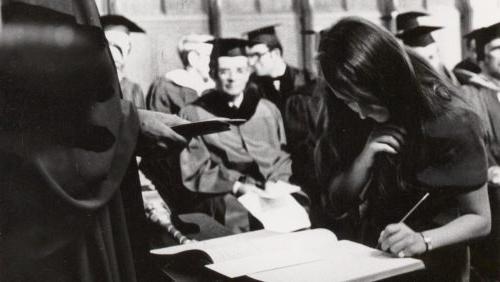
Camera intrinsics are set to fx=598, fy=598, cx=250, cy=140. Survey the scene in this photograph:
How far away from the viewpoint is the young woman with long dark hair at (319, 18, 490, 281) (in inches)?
57.9

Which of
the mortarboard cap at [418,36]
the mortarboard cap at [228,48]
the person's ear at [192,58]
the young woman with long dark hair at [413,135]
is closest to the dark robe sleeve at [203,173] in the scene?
the mortarboard cap at [228,48]

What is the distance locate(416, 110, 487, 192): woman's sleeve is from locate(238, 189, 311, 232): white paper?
122 cm

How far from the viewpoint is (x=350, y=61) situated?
1502mm

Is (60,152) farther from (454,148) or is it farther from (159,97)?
(159,97)

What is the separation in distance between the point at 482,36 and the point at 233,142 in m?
1.45

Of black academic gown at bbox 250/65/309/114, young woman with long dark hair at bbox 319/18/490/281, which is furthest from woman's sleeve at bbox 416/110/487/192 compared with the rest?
black academic gown at bbox 250/65/309/114

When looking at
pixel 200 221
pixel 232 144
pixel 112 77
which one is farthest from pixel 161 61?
pixel 112 77

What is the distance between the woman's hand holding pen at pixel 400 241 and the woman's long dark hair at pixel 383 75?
0.37 m

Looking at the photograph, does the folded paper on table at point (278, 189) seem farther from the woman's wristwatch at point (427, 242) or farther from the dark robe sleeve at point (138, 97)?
the woman's wristwatch at point (427, 242)

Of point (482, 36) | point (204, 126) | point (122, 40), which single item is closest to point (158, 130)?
point (204, 126)

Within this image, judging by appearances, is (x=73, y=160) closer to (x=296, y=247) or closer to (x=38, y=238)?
(x=38, y=238)

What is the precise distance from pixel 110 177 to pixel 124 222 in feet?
0.41

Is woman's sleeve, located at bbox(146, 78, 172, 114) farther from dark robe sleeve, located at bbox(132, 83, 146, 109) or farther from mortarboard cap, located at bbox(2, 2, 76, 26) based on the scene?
mortarboard cap, located at bbox(2, 2, 76, 26)

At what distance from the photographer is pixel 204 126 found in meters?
1.16
